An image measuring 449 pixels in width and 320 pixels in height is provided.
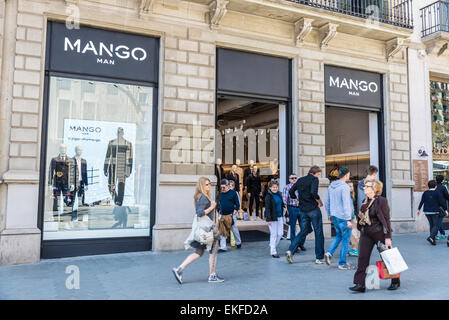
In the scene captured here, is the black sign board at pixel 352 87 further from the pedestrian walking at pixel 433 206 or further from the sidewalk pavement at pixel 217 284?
the sidewalk pavement at pixel 217 284

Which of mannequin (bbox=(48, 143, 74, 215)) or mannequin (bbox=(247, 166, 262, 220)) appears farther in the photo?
mannequin (bbox=(247, 166, 262, 220))

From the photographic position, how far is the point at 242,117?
805 inches

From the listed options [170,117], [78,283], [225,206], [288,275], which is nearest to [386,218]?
[288,275]

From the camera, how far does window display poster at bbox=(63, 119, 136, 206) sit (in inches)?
355

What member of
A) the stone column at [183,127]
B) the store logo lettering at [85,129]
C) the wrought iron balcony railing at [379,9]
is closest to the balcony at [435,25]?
the wrought iron balcony railing at [379,9]

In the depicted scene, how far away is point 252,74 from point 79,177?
17.7ft

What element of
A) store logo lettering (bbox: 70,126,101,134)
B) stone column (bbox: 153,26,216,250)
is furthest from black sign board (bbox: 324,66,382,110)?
store logo lettering (bbox: 70,126,101,134)

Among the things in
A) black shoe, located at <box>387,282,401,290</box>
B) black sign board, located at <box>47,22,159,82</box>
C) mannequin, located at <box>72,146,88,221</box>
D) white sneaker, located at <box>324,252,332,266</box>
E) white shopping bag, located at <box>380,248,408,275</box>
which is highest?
black sign board, located at <box>47,22,159,82</box>

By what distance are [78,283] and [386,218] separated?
4.87 meters

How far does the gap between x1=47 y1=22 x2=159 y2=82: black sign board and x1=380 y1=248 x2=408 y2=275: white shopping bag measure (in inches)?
268

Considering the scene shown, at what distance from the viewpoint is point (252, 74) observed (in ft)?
35.8

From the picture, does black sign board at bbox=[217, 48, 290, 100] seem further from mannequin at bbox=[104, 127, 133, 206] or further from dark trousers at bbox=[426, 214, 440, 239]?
dark trousers at bbox=[426, 214, 440, 239]

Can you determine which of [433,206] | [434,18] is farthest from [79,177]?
[434,18]

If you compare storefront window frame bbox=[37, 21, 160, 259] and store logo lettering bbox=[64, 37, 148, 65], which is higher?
store logo lettering bbox=[64, 37, 148, 65]
